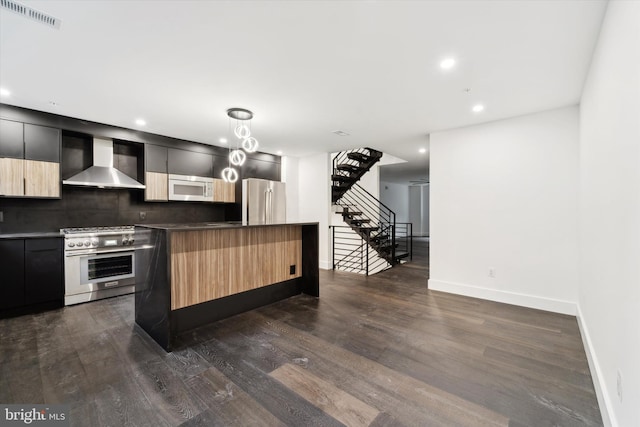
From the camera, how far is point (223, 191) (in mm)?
5629

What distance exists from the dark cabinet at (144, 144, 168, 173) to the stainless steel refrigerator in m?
1.41

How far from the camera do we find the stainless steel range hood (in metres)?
4.05

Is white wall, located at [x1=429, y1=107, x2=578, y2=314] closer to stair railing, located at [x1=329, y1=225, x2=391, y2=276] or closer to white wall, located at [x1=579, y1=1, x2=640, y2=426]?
white wall, located at [x1=579, y1=1, x2=640, y2=426]

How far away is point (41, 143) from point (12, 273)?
1.71 metres

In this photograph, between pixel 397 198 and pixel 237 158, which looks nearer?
pixel 237 158

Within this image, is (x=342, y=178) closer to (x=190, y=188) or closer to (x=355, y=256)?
(x=355, y=256)

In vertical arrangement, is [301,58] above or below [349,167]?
above

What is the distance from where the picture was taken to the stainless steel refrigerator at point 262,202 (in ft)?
16.4

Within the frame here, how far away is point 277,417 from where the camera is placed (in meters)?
1.68

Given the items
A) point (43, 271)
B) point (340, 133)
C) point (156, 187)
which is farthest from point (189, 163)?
point (340, 133)

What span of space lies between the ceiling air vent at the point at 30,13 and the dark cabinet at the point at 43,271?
109 inches

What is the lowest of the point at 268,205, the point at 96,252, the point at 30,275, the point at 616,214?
the point at 30,275

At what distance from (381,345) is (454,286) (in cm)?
220

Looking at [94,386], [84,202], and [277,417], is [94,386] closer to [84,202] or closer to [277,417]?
[277,417]
